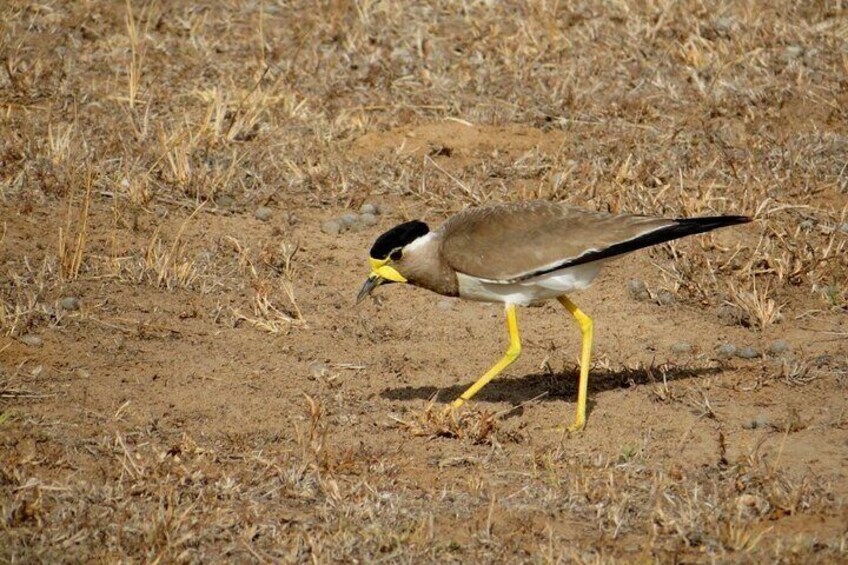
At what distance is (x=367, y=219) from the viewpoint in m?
8.43

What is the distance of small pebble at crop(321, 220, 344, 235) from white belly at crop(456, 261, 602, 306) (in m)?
1.92

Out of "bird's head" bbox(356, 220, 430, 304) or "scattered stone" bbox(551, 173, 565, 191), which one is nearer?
"bird's head" bbox(356, 220, 430, 304)

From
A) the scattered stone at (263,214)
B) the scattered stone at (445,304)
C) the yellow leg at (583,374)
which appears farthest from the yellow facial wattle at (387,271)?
the scattered stone at (263,214)

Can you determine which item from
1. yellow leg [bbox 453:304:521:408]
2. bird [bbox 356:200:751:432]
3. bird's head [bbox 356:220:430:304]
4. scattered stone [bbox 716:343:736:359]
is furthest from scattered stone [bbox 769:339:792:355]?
bird's head [bbox 356:220:430:304]

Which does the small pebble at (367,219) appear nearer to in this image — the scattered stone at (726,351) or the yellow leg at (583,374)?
the yellow leg at (583,374)

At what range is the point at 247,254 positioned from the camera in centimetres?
790

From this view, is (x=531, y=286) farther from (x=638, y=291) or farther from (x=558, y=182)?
(x=558, y=182)

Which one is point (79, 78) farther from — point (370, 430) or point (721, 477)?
point (721, 477)

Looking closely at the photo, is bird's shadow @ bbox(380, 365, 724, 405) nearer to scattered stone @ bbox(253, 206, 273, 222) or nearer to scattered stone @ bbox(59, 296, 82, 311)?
scattered stone @ bbox(59, 296, 82, 311)

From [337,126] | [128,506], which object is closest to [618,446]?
[128,506]

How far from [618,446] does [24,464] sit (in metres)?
2.66

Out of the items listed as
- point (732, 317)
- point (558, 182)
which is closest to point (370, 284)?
point (732, 317)

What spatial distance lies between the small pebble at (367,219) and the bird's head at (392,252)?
5.77 feet

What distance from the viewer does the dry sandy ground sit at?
535cm
